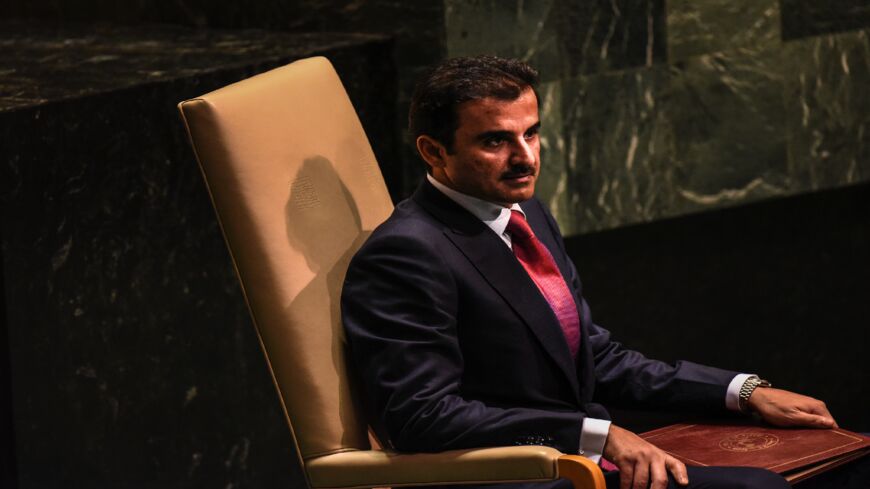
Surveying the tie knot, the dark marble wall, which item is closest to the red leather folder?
the tie knot

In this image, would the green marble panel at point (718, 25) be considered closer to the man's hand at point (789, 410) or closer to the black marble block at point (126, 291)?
the black marble block at point (126, 291)

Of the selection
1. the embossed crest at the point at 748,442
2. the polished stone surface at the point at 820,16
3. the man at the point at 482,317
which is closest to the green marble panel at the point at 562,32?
the polished stone surface at the point at 820,16

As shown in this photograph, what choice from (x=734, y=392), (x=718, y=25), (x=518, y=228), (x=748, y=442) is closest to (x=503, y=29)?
(x=718, y=25)

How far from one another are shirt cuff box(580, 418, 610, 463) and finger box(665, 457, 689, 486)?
0.33 feet

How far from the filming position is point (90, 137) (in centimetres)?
308

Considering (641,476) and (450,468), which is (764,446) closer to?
(641,476)

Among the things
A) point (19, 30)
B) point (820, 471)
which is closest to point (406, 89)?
point (19, 30)

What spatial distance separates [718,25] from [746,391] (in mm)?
1614

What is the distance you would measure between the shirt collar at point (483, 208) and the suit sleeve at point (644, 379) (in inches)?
7.4

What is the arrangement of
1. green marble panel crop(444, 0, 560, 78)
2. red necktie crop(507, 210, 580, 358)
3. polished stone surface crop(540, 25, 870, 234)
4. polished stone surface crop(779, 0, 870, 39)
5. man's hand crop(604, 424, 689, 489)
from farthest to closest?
polished stone surface crop(779, 0, 870, 39) < polished stone surface crop(540, 25, 870, 234) < green marble panel crop(444, 0, 560, 78) < red necktie crop(507, 210, 580, 358) < man's hand crop(604, 424, 689, 489)

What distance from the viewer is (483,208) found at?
2395mm

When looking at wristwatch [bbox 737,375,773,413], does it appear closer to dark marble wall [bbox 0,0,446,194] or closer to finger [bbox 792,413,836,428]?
finger [bbox 792,413,836,428]

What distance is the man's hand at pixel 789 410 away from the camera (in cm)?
245

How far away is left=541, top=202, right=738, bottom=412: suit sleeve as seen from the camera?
8.27ft
